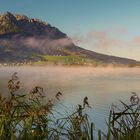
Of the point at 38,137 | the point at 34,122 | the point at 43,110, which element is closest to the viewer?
the point at 43,110

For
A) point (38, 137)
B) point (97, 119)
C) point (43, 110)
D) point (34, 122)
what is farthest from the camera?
point (97, 119)

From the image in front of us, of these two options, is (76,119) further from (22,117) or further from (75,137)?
(22,117)

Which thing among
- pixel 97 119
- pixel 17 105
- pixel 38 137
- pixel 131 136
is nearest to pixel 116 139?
pixel 131 136

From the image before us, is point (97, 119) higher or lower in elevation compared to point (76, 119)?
lower

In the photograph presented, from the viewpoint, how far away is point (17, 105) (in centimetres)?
770

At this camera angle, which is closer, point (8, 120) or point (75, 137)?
point (8, 120)

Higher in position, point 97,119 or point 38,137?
point 38,137

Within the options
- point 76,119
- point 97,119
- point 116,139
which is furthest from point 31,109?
point 97,119

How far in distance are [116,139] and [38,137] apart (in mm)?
1371

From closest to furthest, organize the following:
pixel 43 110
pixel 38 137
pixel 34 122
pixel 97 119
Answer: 1. pixel 43 110
2. pixel 38 137
3. pixel 34 122
4. pixel 97 119

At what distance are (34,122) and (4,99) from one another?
0.73m

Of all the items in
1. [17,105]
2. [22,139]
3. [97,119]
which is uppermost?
[17,105]

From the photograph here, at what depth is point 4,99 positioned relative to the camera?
25.5ft

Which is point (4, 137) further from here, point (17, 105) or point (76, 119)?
point (76, 119)
